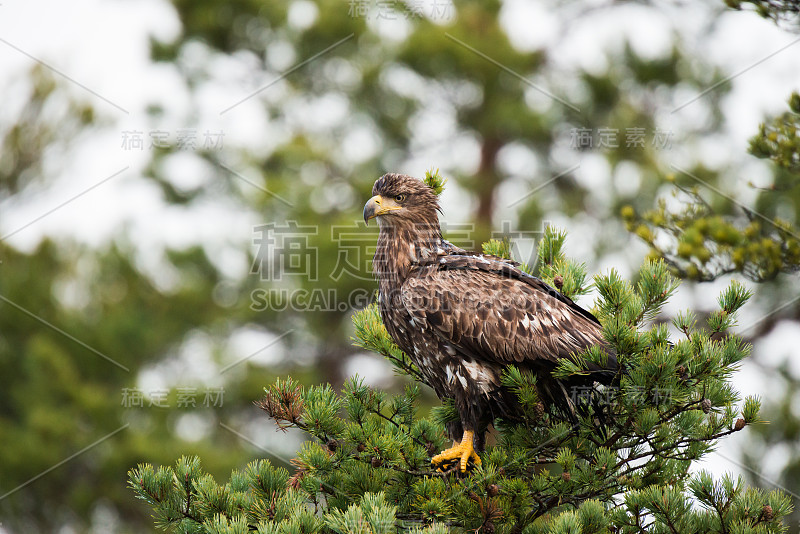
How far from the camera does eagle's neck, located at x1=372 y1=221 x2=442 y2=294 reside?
4.95 metres

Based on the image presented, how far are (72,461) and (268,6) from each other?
28.2 feet

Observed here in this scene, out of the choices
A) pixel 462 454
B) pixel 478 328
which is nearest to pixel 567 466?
pixel 462 454

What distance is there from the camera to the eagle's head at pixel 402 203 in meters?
5.06

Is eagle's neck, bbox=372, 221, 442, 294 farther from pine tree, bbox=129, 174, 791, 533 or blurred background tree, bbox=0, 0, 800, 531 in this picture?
blurred background tree, bbox=0, 0, 800, 531

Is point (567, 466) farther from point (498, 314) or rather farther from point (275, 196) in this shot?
point (275, 196)

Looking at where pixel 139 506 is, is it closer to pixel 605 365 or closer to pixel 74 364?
pixel 74 364

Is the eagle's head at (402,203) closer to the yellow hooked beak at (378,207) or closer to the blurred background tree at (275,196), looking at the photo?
the yellow hooked beak at (378,207)

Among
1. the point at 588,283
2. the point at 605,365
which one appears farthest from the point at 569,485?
the point at 588,283
